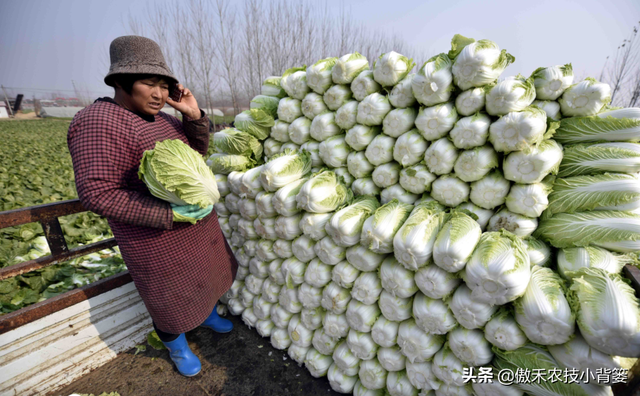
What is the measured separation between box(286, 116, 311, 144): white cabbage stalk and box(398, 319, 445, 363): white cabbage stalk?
6.71 feet

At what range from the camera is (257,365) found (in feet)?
10.1

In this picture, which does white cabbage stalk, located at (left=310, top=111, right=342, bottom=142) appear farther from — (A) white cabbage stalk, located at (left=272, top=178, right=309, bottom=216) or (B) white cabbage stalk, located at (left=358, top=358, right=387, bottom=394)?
(B) white cabbage stalk, located at (left=358, top=358, right=387, bottom=394)

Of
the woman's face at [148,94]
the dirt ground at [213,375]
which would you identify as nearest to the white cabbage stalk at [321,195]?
the woman's face at [148,94]

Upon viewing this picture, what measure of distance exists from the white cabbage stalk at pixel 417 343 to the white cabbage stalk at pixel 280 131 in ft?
7.45

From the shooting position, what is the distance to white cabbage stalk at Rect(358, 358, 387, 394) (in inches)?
98.8

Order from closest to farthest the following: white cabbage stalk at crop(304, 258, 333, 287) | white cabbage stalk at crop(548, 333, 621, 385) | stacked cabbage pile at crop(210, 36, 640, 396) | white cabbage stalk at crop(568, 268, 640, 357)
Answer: white cabbage stalk at crop(568, 268, 640, 357) < white cabbage stalk at crop(548, 333, 621, 385) < stacked cabbage pile at crop(210, 36, 640, 396) < white cabbage stalk at crop(304, 258, 333, 287)

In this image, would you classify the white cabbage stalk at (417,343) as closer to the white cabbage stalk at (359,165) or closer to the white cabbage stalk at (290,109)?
the white cabbage stalk at (359,165)

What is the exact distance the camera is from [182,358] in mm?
2932

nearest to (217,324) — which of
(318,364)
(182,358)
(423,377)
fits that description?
(182,358)

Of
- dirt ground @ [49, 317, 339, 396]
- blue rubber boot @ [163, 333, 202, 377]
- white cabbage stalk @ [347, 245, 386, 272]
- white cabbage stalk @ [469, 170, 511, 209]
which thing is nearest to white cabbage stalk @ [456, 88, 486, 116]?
white cabbage stalk @ [469, 170, 511, 209]

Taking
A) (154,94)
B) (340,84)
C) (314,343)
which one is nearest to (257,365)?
(314,343)

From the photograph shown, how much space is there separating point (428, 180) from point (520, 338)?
125 cm

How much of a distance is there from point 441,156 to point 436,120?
288 mm

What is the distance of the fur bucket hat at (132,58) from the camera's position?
2031 mm
